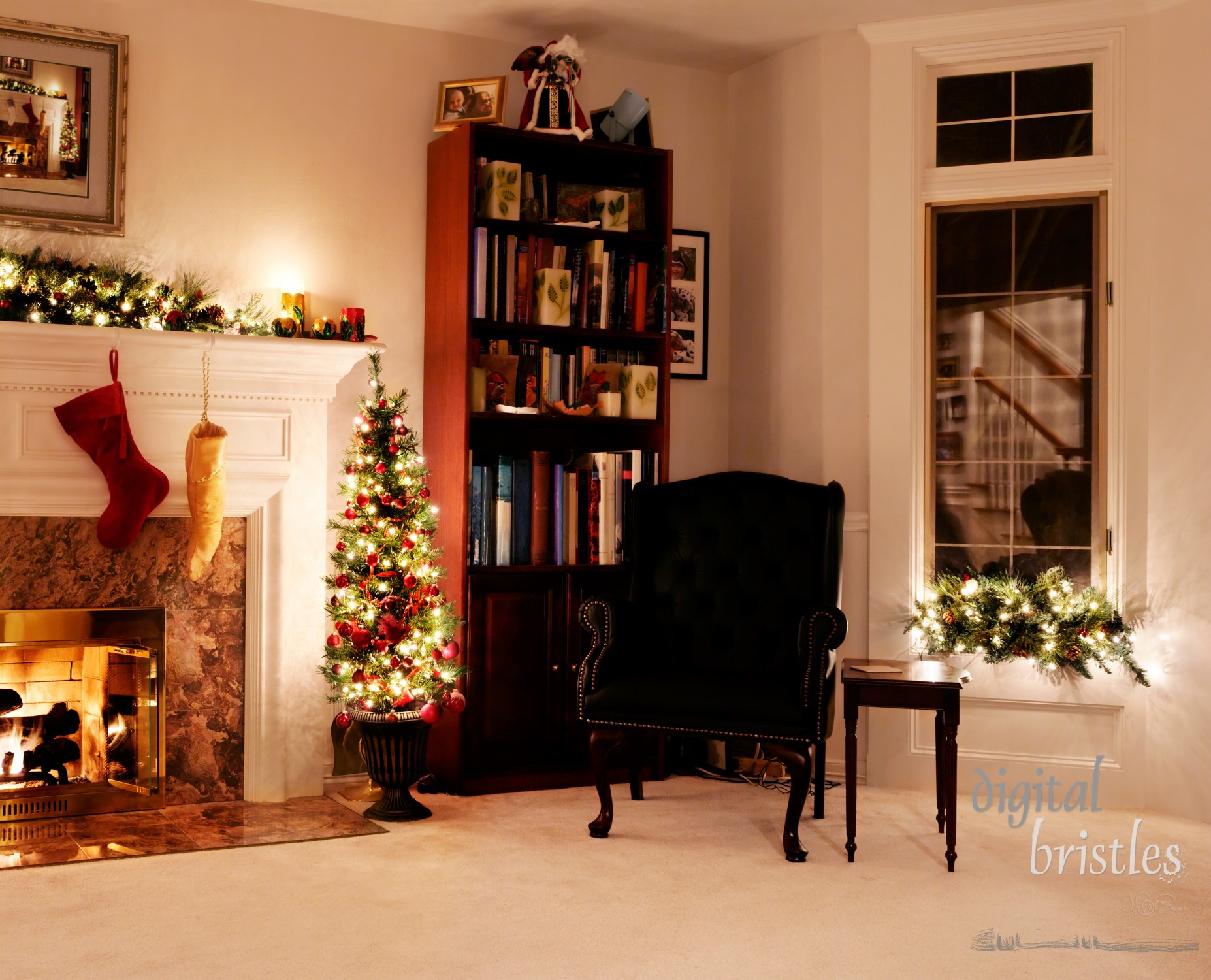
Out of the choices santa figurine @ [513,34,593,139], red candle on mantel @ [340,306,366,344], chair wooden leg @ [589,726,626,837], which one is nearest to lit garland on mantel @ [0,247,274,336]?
red candle on mantel @ [340,306,366,344]

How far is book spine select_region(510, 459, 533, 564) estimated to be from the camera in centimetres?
411

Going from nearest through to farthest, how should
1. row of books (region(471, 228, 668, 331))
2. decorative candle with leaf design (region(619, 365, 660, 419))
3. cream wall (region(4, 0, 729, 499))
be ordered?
cream wall (region(4, 0, 729, 499))
row of books (region(471, 228, 668, 331))
decorative candle with leaf design (region(619, 365, 660, 419))

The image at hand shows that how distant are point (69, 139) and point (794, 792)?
3037 millimetres

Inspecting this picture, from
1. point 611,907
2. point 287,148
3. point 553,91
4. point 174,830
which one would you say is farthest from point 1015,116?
point 174,830

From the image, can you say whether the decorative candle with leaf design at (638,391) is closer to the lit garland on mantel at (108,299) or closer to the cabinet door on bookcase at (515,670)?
the cabinet door on bookcase at (515,670)

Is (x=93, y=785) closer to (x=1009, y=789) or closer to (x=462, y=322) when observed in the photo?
(x=462, y=322)

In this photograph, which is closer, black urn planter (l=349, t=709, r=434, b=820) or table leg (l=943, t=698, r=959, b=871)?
table leg (l=943, t=698, r=959, b=871)

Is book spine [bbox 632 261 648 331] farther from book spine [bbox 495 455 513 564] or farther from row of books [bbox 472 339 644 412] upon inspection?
book spine [bbox 495 455 513 564]

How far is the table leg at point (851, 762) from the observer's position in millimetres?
3230

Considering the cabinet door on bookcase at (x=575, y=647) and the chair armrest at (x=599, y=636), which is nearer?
the chair armrest at (x=599, y=636)

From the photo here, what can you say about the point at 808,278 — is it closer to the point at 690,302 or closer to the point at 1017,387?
the point at 690,302

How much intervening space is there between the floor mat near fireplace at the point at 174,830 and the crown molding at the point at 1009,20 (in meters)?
3.28

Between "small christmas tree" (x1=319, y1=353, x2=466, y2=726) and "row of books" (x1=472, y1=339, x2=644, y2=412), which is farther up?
"row of books" (x1=472, y1=339, x2=644, y2=412)

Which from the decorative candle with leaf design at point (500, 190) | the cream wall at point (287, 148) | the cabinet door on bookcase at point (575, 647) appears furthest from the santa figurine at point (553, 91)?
the cabinet door on bookcase at point (575, 647)
